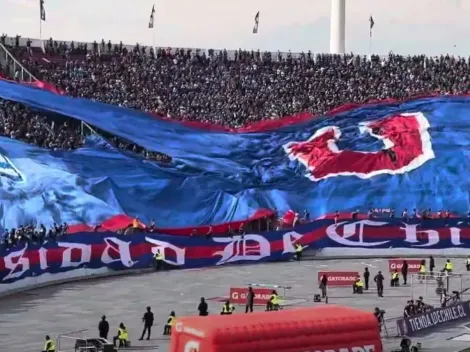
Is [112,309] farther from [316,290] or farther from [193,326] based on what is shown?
[193,326]

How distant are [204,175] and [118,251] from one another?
10.0m

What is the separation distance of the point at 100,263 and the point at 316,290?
31.1 feet

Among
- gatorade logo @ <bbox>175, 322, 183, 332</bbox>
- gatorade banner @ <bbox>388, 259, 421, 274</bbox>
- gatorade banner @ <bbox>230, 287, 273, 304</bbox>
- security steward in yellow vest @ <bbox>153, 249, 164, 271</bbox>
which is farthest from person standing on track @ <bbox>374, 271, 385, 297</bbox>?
gatorade logo @ <bbox>175, 322, 183, 332</bbox>

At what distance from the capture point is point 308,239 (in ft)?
155

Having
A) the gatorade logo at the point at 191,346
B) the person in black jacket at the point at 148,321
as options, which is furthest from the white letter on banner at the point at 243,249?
the gatorade logo at the point at 191,346

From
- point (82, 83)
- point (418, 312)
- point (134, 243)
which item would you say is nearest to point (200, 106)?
point (82, 83)

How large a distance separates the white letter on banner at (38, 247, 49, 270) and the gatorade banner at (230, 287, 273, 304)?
26.6ft

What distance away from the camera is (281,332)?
15.6 metres

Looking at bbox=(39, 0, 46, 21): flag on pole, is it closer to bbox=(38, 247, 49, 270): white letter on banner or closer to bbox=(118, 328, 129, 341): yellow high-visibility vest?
bbox=(38, 247, 49, 270): white letter on banner

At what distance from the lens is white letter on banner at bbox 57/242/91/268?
3812 centimetres

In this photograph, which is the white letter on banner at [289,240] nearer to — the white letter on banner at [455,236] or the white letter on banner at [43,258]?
the white letter on banner at [455,236]

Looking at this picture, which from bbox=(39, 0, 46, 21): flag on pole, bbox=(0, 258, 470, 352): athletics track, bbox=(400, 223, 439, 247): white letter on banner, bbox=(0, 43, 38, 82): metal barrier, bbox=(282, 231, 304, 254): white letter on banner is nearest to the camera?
bbox=(0, 258, 470, 352): athletics track

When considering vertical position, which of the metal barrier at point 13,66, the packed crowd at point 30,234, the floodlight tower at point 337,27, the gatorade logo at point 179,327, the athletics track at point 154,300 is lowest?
the athletics track at point 154,300

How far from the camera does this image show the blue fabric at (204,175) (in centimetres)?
4378
